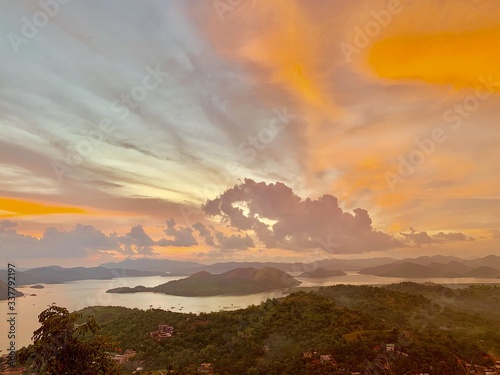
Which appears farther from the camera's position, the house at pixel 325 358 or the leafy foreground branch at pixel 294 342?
the house at pixel 325 358

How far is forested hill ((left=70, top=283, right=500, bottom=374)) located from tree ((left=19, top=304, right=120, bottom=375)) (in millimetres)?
16789

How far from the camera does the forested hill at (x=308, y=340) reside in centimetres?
3083

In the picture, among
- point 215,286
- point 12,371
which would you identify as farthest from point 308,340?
point 215,286

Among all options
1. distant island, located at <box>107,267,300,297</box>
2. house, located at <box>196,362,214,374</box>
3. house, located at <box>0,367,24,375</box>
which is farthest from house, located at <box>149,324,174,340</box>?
distant island, located at <box>107,267,300,297</box>

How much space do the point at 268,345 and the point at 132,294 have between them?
149 m

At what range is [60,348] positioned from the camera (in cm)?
898

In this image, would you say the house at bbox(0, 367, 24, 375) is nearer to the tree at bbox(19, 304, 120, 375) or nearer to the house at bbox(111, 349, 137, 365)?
the house at bbox(111, 349, 137, 365)

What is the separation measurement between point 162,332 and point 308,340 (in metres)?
19.6

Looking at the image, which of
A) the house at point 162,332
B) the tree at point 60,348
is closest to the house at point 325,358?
the house at point 162,332

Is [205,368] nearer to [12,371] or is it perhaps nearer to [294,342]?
[294,342]

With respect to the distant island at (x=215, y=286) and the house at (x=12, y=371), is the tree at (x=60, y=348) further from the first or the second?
the distant island at (x=215, y=286)

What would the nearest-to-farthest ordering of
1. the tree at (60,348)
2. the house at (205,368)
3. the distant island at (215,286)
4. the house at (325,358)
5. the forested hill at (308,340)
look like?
the tree at (60,348) → the forested hill at (308,340) → the house at (325,358) → the house at (205,368) → the distant island at (215,286)

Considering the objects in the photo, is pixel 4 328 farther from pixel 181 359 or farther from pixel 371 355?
pixel 371 355

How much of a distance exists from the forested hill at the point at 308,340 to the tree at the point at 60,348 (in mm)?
16789
